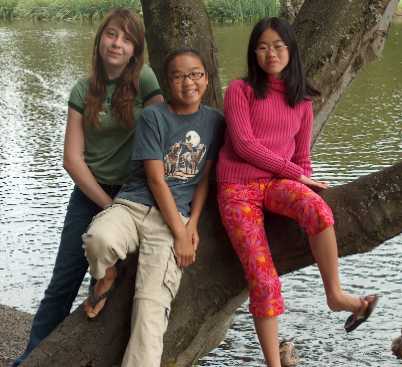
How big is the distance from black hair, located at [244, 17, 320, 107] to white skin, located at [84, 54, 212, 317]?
221 mm

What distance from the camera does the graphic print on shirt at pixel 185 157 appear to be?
3258 mm

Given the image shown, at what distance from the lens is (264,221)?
337 cm

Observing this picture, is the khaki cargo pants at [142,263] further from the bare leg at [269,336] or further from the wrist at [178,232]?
the bare leg at [269,336]

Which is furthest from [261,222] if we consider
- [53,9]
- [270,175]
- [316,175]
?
[53,9]

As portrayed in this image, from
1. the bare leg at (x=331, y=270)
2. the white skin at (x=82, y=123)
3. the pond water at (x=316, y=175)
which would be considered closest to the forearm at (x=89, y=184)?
the white skin at (x=82, y=123)

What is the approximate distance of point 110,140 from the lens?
3.50m

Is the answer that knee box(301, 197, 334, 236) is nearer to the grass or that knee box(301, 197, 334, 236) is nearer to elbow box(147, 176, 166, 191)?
elbow box(147, 176, 166, 191)

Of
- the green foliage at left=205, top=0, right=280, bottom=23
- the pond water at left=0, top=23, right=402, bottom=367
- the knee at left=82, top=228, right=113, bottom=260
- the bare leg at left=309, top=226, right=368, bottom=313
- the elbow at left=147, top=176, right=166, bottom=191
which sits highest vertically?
the green foliage at left=205, top=0, right=280, bottom=23

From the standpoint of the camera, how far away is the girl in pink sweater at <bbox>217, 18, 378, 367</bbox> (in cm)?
316

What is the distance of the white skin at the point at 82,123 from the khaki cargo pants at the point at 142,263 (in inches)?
11.5

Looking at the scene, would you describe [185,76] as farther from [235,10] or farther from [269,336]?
[235,10]

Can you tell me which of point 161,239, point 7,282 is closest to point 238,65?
point 7,282

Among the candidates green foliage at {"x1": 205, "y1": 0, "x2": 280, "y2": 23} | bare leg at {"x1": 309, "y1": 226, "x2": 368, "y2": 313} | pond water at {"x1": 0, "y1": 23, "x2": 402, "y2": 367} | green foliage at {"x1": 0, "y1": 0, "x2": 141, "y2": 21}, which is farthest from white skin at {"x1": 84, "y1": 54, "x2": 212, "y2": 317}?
green foliage at {"x1": 0, "y1": 0, "x2": 141, "y2": 21}

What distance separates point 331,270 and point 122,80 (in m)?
1.07
